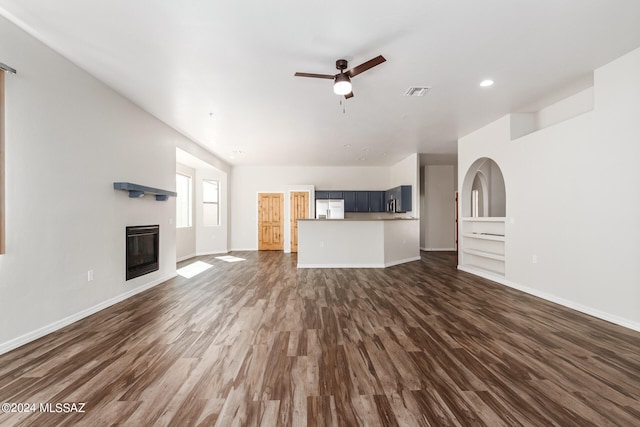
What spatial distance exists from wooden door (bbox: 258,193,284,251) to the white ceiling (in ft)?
15.5

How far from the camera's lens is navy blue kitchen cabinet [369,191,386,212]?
952cm

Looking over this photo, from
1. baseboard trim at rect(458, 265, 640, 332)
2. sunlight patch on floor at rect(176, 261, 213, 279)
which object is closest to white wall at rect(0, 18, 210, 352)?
sunlight patch on floor at rect(176, 261, 213, 279)

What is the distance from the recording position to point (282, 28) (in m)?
2.49

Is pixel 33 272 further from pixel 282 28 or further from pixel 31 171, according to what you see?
pixel 282 28

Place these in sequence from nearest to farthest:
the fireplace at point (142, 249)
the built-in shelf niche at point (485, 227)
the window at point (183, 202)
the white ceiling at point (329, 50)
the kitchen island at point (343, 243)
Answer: the white ceiling at point (329, 50)
the fireplace at point (142, 249)
the built-in shelf niche at point (485, 227)
the kitchen island at point (343, 243)
the window at point (183, 202)

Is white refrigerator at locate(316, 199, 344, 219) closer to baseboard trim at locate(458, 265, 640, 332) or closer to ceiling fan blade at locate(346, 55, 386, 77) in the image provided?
baseboard trim at locate(458, 265, 640, 332)

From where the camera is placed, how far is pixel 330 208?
9297 millimetres

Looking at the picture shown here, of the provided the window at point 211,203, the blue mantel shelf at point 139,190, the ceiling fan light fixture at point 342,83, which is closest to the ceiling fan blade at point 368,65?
the ceiling fan light fixture at point 342,83

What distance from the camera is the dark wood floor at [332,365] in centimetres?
164

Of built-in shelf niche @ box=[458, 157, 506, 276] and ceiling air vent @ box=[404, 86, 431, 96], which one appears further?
built-in shelf niche @ box=[458, 157, 506, 276]

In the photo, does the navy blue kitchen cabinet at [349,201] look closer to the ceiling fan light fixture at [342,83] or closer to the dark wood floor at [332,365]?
the dark wood floor at [332,365]

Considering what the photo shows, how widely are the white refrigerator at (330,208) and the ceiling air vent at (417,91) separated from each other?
5.61 metres

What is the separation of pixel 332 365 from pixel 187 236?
699 centimetres

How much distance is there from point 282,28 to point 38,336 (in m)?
A: 3.83
